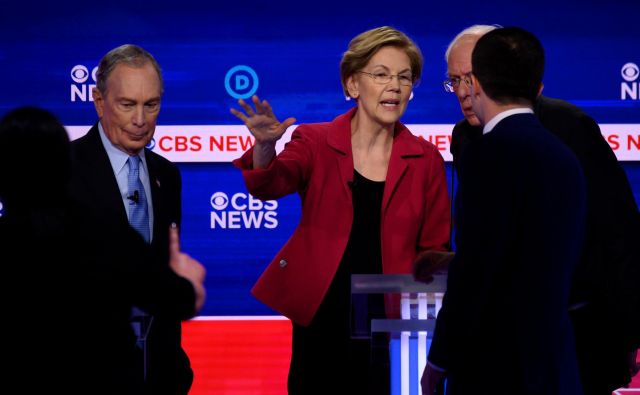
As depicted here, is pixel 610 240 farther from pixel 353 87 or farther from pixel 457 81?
pixel 353 87

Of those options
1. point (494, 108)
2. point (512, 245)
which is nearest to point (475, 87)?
point (494, 108)

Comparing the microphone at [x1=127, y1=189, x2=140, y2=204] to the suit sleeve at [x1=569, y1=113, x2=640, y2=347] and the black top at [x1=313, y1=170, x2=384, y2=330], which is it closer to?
the black top at [x1=313, y1=170, x2=384, y2=330]

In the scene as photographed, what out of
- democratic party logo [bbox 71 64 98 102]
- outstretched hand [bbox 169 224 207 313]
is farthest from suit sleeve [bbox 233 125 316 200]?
democratic party logo [bbox 71 64 98 102]

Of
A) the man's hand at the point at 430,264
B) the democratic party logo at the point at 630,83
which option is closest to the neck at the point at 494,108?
the man's hand at the point at 430,264

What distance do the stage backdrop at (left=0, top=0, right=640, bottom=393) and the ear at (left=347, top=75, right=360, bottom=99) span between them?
2166 millimetres

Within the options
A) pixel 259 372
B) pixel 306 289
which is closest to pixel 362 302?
pixel 306 289

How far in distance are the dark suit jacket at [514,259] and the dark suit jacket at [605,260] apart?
0.36 metres

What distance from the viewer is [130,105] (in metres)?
3.02

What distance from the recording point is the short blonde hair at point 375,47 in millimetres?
3117

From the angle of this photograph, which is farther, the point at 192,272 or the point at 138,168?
the point at 138,168

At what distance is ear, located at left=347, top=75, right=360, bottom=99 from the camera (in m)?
3.20

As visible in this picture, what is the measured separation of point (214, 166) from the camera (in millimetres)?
5422

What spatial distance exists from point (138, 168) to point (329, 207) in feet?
2.08

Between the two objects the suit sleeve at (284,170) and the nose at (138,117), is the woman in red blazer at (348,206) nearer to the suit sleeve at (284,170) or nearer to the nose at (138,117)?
the suit sleeve at (284,170)
